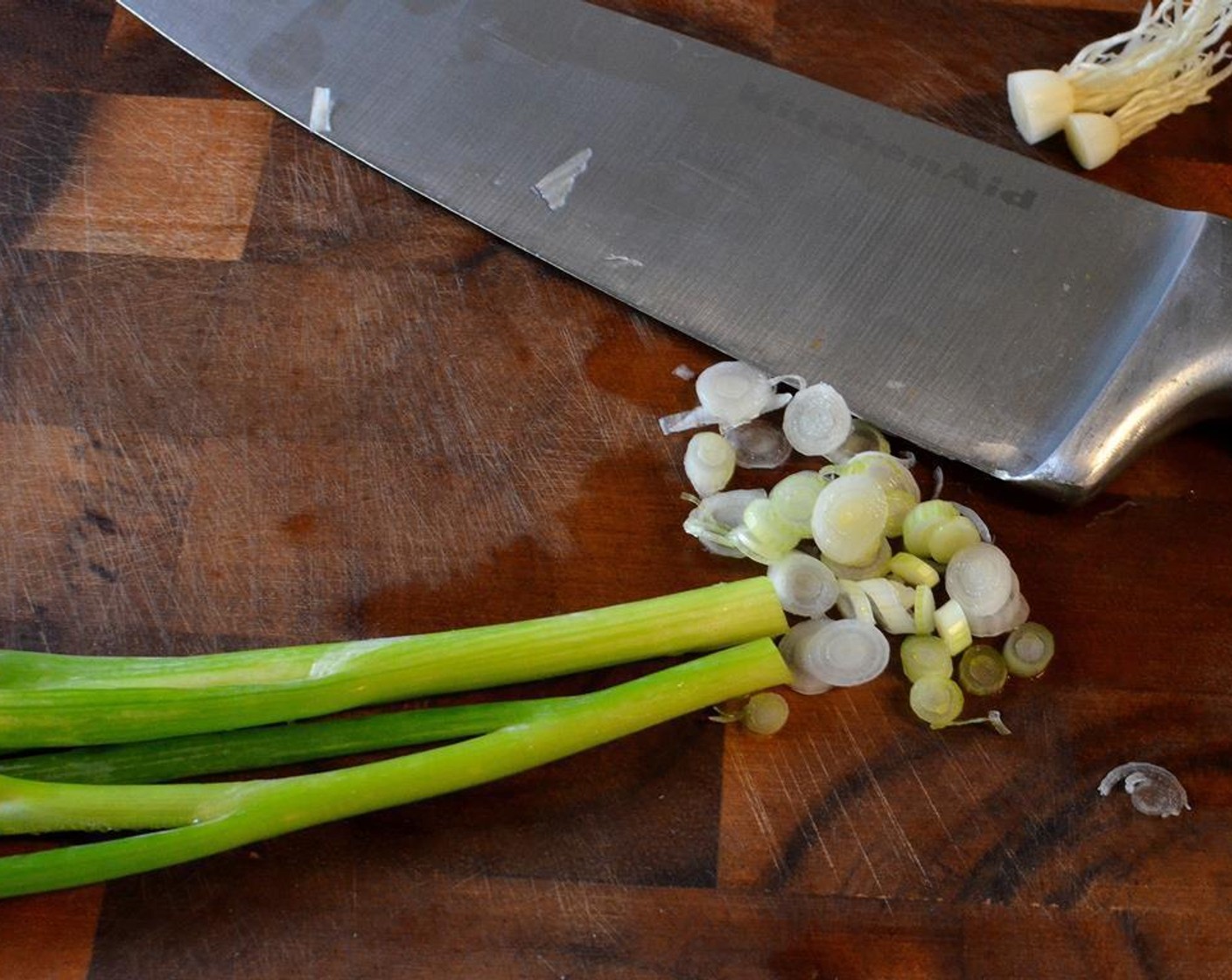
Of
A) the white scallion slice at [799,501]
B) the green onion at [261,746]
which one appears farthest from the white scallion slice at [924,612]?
the green onion at [261,746]

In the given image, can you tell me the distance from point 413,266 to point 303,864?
2.39 feet

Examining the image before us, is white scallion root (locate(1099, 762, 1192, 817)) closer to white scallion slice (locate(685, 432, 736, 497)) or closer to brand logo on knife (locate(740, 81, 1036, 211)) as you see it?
white scallion slice (locate(685, 432, 736, 497))

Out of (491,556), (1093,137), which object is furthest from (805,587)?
(1093,137)

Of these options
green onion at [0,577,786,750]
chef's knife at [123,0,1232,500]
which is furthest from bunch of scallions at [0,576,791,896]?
chef's knife at [123,0,1232,500]

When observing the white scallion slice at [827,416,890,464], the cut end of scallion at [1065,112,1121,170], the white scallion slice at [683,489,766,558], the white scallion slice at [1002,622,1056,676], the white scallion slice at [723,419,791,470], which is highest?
the cut end of scallion at [1065,112,1121,170]

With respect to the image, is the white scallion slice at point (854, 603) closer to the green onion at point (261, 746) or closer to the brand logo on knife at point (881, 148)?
the green onion at point (261, 746)

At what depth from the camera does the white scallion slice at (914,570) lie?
4.06 feet

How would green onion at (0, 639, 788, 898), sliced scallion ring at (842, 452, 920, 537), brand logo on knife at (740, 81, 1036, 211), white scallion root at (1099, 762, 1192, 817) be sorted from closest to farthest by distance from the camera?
green onion at (0, 639, 788, 898), white scallion root at (1099, 762, 1192, 817), sliced scallion ring at (842, 452, 920, 537), brand logo on knife at (740, 81, 1036, 211)

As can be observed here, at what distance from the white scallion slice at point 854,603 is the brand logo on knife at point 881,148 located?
529 millimetres

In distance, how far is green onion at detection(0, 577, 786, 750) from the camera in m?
1.09

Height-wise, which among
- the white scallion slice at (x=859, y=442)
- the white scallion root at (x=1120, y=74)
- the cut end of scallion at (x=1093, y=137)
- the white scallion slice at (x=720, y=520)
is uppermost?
the white scallion root at (x=1120, y=74)

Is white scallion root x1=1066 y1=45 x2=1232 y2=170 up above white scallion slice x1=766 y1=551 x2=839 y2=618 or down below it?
above

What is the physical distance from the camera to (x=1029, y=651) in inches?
47.9

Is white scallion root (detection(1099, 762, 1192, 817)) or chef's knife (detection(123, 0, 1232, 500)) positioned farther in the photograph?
chef's knife (detection(123, 0, 1232, 500))
